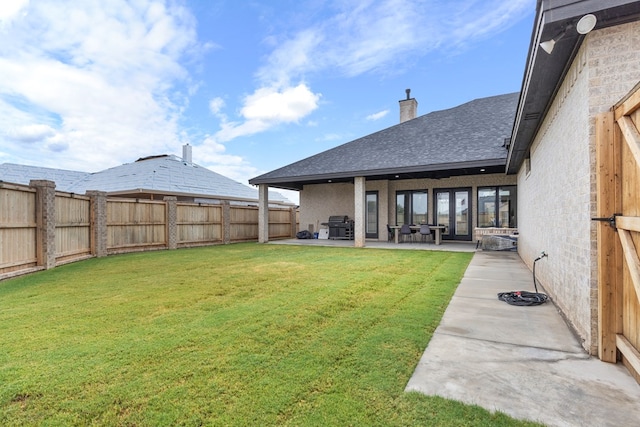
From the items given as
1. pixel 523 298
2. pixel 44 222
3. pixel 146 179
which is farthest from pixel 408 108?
pixel 44 222

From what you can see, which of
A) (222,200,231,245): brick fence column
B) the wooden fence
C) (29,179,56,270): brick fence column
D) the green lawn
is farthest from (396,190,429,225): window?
(29,179,56,270): brick fence column

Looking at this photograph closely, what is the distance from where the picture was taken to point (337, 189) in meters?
16.2

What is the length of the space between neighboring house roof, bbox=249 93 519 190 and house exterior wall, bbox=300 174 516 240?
0.59m

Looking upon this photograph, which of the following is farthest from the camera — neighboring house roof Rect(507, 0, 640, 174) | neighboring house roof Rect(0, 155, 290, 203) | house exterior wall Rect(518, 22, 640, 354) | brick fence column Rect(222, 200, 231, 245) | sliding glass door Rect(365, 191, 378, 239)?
neighboring house roof Rect(0, 155, 290, 203)

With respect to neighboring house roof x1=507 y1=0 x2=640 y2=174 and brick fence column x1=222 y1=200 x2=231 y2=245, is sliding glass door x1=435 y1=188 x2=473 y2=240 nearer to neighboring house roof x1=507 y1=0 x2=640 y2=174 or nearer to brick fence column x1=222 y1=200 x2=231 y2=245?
neighboring house roof x1=507 y1=0 x2=640 y2=174

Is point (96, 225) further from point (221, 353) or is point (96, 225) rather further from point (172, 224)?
point (221, 353)

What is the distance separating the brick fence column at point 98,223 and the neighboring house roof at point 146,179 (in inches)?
209

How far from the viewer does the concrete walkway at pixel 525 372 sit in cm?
182

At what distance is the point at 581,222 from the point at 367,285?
2978mm

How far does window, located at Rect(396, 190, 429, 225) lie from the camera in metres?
13.9

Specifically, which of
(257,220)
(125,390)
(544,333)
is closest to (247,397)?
(125,390)

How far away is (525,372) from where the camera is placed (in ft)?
7.50

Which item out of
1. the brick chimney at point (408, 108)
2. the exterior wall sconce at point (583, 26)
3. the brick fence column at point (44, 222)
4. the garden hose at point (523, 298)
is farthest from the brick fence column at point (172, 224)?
the brick chimney at point (408, 108)

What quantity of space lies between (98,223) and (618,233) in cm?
1146
